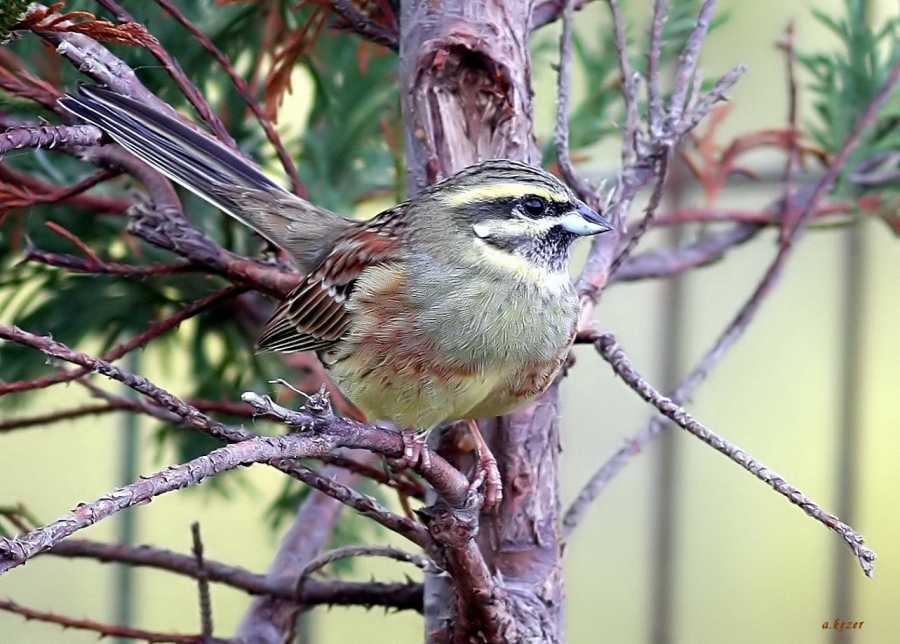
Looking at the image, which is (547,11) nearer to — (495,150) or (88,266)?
(495,150)

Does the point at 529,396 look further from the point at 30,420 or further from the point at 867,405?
the point at 867,405

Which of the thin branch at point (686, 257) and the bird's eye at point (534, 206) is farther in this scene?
the thin branch at point (686, 257)

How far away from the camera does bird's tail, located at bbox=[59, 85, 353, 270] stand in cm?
177

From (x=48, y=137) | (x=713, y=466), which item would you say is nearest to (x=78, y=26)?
(x=48, y=137)

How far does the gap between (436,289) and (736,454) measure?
2.17ft

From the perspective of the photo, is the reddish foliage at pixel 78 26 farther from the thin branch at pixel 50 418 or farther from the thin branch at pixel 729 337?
the thin branch at pixel 729 337

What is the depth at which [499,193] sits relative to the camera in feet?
6.14

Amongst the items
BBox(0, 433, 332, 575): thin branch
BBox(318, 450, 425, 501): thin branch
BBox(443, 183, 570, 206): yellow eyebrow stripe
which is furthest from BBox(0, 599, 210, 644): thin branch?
BBox(443, 183, 570, 206): yellow eyebrow stripe

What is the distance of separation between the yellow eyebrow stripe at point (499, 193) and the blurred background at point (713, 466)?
197 cm

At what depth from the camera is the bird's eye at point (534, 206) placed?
1906 millimetres

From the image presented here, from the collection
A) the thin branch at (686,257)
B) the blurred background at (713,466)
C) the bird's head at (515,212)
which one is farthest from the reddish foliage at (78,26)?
the blurred background at (713,466)

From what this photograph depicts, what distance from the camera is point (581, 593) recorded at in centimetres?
442

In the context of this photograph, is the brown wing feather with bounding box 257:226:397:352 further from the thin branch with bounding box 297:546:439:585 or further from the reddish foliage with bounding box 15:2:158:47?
the reddish foliage with bounding box 15:2:158:47

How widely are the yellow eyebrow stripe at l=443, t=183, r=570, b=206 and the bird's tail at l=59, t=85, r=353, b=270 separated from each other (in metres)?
0.42
